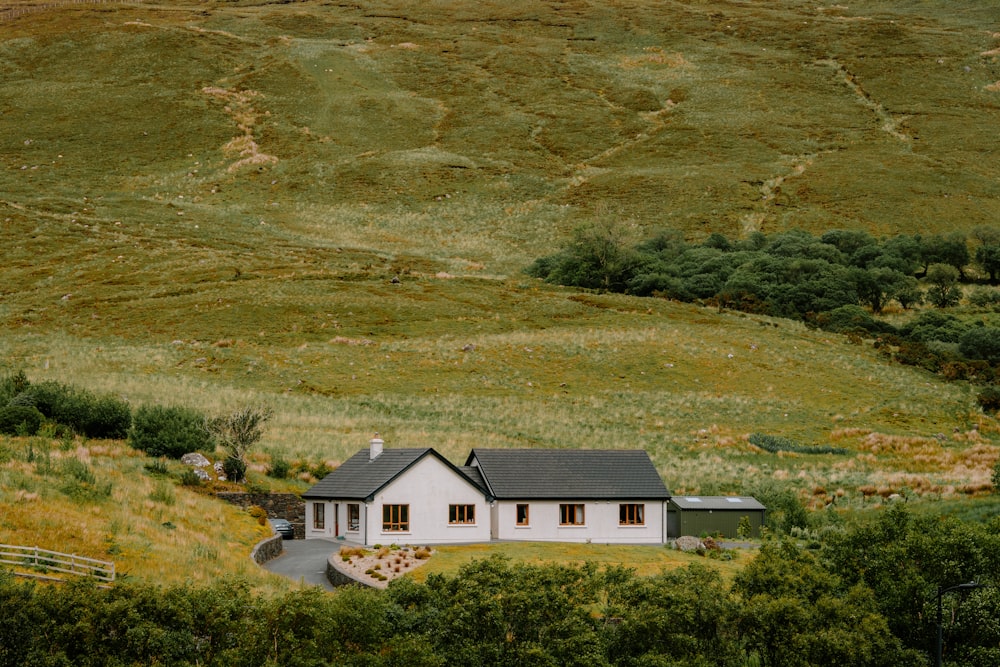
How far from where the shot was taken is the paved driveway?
39156mm

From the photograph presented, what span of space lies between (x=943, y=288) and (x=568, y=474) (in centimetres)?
9528

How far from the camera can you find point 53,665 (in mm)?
26062

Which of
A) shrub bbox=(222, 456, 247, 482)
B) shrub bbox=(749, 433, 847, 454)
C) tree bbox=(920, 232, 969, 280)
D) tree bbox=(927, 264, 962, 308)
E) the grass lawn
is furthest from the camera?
tree bbox=(920, 232, 969, 280)

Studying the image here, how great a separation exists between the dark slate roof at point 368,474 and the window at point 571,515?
3751 mm

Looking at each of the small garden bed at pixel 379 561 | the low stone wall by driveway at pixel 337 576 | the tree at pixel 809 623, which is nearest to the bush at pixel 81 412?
the small garden bed at pixel 379 561

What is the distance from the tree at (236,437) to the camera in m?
54.8

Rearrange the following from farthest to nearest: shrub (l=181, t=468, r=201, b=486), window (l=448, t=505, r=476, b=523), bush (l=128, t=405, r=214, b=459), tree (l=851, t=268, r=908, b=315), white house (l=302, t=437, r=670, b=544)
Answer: tree (l=851, t=268, r=908, b=315) → bush (l=128, t=405, r=214, b=459) → shrub (l=181, t=468, r=201, b=486) → window (l=448, t=505, r=476, b=523) → white house (l=302, t=437, r=670, b=544)

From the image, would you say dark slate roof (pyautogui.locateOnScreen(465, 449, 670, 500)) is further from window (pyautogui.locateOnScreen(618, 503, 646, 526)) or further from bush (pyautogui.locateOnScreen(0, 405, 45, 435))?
bush (pyautogui.locateOnScreen(0, 405, 45, 435))

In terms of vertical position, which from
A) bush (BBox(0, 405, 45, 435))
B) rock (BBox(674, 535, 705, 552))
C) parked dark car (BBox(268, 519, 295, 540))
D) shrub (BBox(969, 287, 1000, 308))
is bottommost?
shrub (BBox(969, 287, 1000, 308))

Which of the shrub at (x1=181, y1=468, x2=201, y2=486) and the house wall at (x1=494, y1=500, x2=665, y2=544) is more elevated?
the shrub at (x1=181, y1=468, x2=201, y2=486)

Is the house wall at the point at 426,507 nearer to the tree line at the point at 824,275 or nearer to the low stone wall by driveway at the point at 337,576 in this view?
the low stone wall by driveway at the point at 337,576

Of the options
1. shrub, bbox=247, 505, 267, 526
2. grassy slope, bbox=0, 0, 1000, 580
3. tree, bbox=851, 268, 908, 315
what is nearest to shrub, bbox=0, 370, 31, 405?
grassy slope, bbox=0, 0, 1000, 580

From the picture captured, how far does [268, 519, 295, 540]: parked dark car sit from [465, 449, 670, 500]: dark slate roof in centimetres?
887

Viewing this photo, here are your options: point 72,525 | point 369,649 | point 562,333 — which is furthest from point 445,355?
point 369,649
